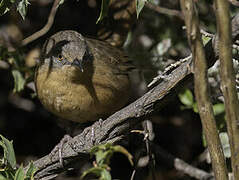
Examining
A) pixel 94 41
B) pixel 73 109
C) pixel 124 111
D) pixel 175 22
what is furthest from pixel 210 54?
pixel 175 22

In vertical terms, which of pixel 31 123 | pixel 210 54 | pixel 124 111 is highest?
pixel 210 54

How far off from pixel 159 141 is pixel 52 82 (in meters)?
2.30

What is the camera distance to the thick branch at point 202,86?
194 cm

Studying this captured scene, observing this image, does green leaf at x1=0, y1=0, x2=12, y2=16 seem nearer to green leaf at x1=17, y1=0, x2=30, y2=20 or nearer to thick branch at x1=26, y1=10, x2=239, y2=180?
green leaf at x1=17, y1=0, x2=30, y2=20

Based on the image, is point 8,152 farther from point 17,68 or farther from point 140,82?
point 140,82

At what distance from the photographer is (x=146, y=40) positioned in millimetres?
5094

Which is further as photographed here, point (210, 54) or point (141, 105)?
point (141, 105)

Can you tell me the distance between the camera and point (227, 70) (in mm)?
1977

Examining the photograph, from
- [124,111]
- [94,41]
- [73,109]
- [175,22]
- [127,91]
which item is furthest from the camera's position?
[175,22]

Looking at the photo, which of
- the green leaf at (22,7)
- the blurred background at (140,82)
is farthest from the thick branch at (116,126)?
the blurred background at (140,82)

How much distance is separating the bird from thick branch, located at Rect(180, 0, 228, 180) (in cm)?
182

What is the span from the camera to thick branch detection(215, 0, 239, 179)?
6.33ft

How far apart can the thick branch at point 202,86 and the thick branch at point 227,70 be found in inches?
3.3

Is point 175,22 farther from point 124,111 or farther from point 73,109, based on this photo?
point 124,111
